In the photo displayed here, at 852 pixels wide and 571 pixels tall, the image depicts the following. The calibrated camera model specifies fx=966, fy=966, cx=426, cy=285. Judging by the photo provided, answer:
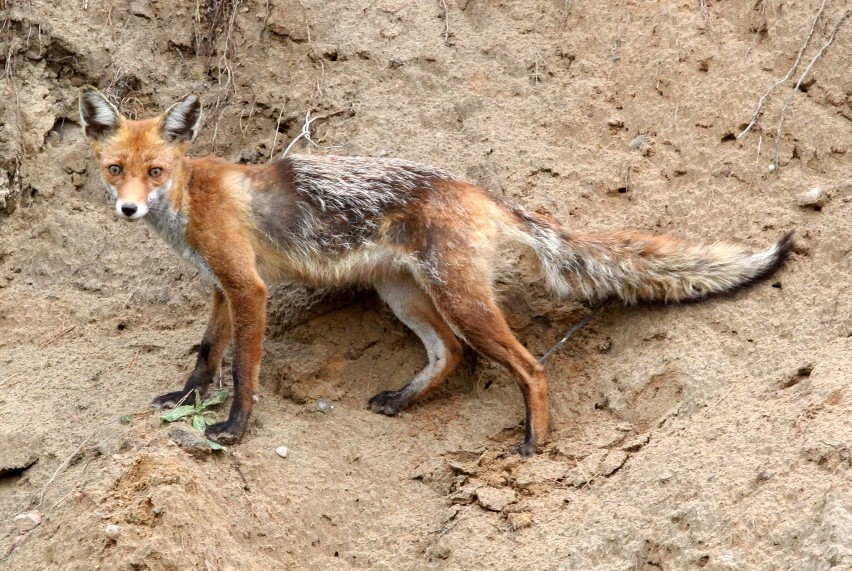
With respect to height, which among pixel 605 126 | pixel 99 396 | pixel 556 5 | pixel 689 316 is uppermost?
pixel 556 5

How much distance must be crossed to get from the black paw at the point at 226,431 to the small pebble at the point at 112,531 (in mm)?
1039

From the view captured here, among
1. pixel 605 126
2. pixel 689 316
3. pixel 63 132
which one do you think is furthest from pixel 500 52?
pixel 63 132

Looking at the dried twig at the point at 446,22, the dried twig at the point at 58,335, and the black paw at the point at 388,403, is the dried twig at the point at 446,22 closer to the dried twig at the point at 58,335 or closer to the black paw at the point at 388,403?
the black paw at the point at 388,403

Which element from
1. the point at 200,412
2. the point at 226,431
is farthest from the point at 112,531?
the point at 200,412

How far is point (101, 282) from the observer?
8359 mm

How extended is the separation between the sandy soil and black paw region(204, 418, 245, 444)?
0.10 m

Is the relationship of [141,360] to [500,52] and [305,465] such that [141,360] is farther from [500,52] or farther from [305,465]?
[500,52]

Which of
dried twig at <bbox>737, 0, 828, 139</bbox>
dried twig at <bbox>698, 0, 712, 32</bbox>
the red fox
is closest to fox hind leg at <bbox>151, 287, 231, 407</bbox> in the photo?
the red fox

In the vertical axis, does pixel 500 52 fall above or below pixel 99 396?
above

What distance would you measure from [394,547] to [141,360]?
278 centimetres

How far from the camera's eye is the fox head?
263 inches

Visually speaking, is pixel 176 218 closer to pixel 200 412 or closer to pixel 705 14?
pixel 200 412

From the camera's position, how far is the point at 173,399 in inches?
273

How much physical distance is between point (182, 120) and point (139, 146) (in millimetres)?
383
